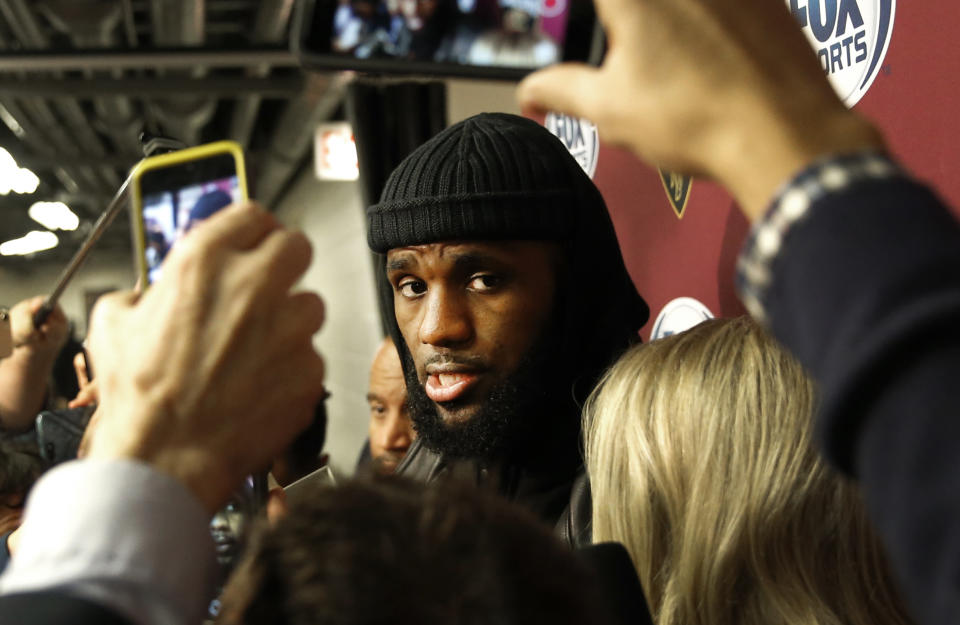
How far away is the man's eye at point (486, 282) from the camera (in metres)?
1.50

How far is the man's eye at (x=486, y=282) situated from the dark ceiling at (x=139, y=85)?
182 centimetres

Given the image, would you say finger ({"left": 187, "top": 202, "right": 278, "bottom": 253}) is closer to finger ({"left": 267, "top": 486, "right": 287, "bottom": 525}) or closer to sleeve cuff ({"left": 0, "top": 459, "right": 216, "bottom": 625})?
sleeve cuff ({"left": 0, "top": 459, "right": 216, "bottom": 625})

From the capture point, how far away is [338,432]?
29.2 feet

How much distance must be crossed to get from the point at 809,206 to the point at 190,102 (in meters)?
7.36

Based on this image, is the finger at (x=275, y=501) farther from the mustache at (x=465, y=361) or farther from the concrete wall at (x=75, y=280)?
the concrete wall at (x=75, y=280)

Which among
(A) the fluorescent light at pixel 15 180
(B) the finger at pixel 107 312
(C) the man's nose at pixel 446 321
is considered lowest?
(C) the man's nose at pixel 446 321

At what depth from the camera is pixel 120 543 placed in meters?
0.46

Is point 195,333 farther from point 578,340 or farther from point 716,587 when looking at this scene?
point 578,340

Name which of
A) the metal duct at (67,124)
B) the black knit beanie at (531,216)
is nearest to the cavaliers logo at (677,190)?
the black knit beanie at (531,216)

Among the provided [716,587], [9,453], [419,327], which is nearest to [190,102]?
[9,453]

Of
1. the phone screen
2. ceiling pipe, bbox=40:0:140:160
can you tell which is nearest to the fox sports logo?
the phone screen

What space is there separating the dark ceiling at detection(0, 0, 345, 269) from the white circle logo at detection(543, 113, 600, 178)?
4.45ft

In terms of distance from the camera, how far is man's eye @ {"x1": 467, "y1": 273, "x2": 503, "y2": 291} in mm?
1499

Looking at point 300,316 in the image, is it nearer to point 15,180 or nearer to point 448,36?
point 448,36
